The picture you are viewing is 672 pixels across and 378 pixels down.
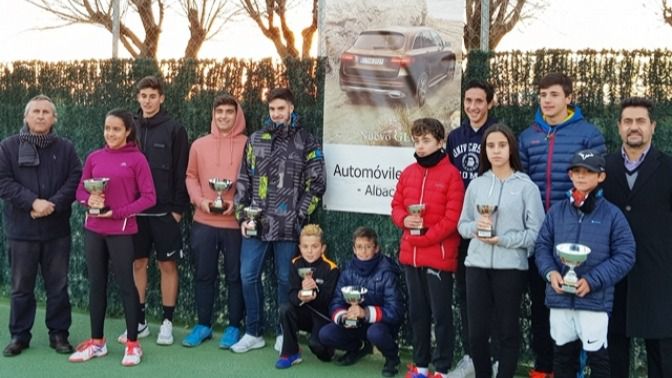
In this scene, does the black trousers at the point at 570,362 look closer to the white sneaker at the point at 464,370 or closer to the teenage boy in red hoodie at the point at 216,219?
the white sneaker at the point at 464,370

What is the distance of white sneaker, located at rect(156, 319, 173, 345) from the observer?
600 centimetres

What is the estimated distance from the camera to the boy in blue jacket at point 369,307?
17.1ft

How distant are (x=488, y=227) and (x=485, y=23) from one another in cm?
168

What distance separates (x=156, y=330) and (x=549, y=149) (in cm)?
357

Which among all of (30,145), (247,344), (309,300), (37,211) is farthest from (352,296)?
(30,145)

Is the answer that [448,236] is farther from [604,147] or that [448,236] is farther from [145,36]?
[145,36]

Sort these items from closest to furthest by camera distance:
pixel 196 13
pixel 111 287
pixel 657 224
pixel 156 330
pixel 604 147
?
pixel 657 224
pixel 604 147
pixel 156 330
pixel 111 287
pixel 196 13

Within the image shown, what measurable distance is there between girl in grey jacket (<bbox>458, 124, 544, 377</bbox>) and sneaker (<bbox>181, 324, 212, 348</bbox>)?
228 cm

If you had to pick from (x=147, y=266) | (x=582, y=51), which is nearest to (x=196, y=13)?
(x=147, y=266)

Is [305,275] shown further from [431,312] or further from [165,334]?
[165,334]

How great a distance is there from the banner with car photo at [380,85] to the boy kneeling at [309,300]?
578 millimetres

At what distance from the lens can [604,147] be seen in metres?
4.69

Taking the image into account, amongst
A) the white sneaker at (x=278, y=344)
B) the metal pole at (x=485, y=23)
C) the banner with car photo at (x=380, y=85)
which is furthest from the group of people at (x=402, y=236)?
the metal pole at (x=485, y=23)

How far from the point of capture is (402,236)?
5539 mm
